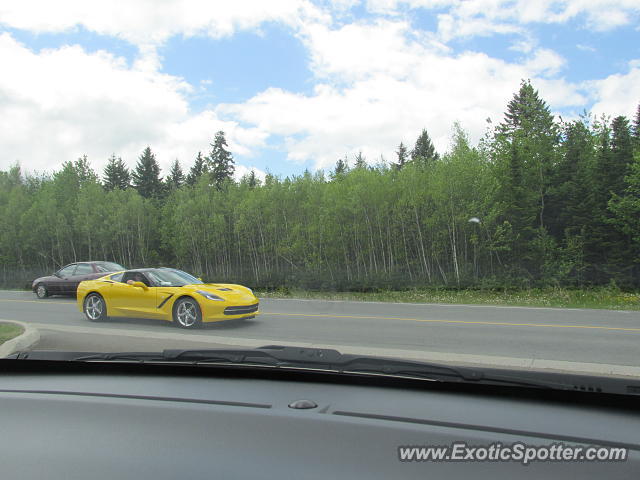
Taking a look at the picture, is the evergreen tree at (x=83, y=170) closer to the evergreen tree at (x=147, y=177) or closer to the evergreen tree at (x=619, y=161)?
the evergreen tree at (x=147, y=177)

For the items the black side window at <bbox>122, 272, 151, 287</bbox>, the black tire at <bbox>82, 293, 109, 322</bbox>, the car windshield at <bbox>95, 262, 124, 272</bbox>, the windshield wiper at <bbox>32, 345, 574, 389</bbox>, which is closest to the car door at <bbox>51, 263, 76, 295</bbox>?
the car windshield at <bbox>95, 262, 124, 272</bbox>

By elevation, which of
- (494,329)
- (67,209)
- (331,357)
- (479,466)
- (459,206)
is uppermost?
(67,209)

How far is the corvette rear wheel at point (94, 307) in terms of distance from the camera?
11.1 m

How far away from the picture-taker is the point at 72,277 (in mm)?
17812

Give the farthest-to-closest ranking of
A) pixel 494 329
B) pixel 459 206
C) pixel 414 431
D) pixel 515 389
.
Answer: pixel 459 206, pixel 494 329, pixel 515 389, pixel 414 431

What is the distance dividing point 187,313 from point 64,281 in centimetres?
1062

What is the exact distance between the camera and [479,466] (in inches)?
58.7

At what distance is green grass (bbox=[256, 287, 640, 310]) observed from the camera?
16.2 metres

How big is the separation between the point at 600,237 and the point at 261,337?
24.0 metres

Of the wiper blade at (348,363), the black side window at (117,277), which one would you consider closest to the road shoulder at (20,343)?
the black side window at (117,277)

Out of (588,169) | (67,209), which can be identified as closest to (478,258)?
(588,169)

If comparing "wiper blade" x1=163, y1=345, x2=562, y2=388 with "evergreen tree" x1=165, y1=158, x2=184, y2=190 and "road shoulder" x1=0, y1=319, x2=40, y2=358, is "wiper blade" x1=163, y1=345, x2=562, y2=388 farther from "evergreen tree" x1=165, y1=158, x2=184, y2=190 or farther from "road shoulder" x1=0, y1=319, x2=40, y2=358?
"evergreen tree" x1=165, y1=158, x2=184, y2=190

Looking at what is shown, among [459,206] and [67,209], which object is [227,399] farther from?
[67,209]

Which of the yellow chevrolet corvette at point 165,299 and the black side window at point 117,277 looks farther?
the black side window at point 117,277
